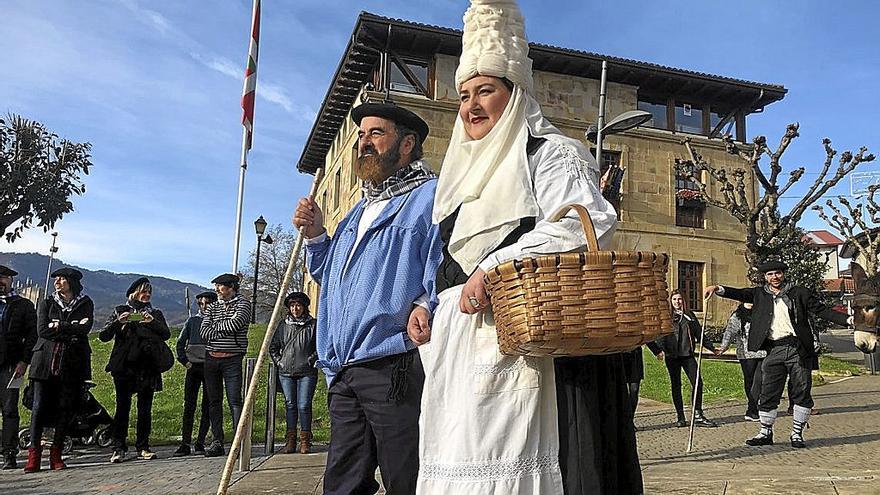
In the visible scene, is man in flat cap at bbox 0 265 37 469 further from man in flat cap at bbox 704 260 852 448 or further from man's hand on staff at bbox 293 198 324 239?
man in flat cap at bbox 704 260 852 448

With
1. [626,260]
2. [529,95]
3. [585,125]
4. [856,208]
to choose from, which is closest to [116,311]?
[529,95]

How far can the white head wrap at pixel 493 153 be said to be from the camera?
7.91 feet

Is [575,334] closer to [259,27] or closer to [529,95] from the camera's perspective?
[529,95]

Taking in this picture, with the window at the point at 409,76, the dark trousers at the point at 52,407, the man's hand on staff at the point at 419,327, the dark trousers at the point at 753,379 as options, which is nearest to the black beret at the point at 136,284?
the dark trousers at the point at 52,407

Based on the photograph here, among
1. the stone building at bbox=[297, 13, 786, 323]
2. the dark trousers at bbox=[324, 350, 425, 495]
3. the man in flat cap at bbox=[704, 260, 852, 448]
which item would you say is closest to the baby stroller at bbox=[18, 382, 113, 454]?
the dark trousers at bbox=[324, 350, 425, 495]

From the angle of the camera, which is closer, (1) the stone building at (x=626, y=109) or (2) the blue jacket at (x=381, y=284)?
(2) the blue jacket at (x=381, y=284)

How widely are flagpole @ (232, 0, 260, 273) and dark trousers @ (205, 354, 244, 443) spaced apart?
182cm

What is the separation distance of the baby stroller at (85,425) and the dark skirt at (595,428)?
8.25 metres

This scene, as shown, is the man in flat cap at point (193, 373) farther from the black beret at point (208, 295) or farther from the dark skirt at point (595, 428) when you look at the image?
the dark skirt at point (595, 428)

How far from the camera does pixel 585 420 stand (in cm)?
218

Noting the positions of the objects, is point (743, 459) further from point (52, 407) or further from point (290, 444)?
point (52, 407)

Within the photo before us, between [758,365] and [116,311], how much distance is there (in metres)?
8.35

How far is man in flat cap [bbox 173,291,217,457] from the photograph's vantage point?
9047 mm

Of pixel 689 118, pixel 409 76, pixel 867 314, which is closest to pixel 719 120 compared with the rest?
pixel 689 118
